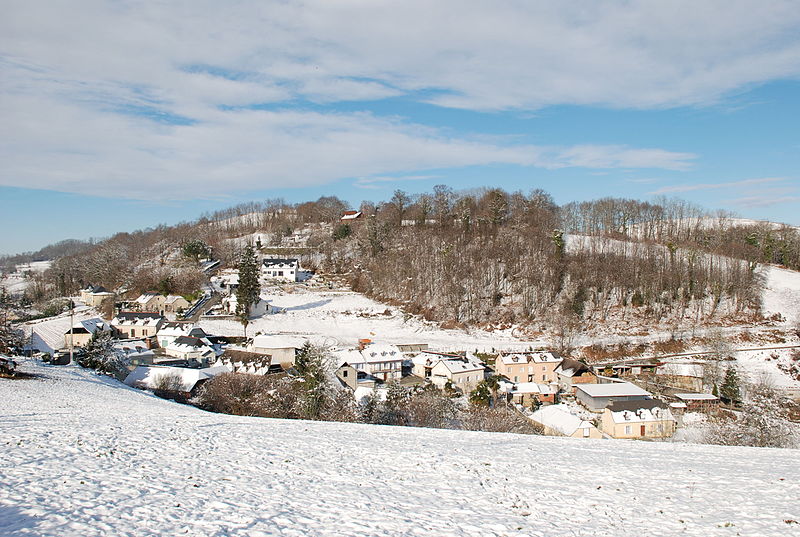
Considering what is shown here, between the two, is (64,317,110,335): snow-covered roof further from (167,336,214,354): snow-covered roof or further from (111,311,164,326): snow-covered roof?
(167,336,214,354): snow-covered roof

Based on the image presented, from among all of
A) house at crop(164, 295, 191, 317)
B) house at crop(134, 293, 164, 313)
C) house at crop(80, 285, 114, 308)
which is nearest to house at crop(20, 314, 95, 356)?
house at crop(80, 285, 114, 308)

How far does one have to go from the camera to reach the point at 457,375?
34094mm

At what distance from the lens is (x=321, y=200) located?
114 m

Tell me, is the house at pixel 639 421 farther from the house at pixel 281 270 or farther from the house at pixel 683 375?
the house at pixel 281 270

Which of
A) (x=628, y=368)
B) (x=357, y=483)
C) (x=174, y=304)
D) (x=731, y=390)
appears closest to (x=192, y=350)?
(x=174, y=304)

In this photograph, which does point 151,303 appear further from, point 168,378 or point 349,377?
point 349,377

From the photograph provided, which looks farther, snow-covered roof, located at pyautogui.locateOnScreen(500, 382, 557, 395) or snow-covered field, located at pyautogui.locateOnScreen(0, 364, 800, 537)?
snow-covered roof, located at pyautogui.locateOnScreen(500, 382, 557, 395)

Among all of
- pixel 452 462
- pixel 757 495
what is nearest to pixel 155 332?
pixel 452 462

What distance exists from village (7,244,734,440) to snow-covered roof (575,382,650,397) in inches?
2.7

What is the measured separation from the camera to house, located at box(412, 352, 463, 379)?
36.8m

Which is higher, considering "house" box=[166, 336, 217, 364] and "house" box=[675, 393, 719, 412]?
"house" box=[166, 336, 217, 364]

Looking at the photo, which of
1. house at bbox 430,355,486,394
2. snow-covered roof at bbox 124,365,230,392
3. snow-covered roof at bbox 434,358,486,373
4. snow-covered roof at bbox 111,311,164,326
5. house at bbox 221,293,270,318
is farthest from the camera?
house at bbox 221,293,270,318

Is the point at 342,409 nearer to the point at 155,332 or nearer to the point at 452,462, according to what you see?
the point at 452,462

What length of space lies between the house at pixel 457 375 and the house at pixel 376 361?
3186mm
